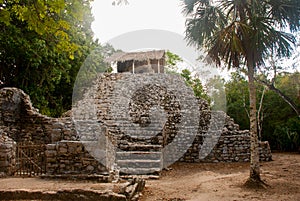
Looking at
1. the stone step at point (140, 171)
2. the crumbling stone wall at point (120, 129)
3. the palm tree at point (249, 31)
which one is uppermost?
the palm tree at point (249, 31)

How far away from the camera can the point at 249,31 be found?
7.35 m

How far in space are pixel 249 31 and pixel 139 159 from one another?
5309mm

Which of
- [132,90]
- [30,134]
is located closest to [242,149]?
[132,90]

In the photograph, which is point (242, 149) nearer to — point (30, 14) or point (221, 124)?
point (221, 124)

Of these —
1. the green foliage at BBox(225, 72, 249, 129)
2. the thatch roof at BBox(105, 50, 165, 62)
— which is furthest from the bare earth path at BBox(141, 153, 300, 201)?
the thatch roof at BBox(105, 50, 165, 62)

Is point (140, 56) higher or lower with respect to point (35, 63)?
higher

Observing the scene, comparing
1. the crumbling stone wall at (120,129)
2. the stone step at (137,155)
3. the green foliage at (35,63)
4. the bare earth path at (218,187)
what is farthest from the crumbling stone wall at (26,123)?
the bare earth path at (218,187)

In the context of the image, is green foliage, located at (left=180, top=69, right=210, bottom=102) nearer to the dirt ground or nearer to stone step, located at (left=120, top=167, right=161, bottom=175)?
the dirt ground

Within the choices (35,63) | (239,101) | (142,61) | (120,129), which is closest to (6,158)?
(120,129)

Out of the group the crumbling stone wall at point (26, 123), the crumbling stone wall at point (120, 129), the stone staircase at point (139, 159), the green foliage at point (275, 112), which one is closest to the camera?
the crumbling stone wall at point (120, 129)

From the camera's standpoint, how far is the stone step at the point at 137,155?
384 inches

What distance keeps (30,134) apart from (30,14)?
26.8ft

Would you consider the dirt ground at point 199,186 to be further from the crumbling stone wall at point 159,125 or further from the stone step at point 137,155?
the crumbling stone wall at point 159,125

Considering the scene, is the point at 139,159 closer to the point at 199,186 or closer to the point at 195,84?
the point at 199,186
